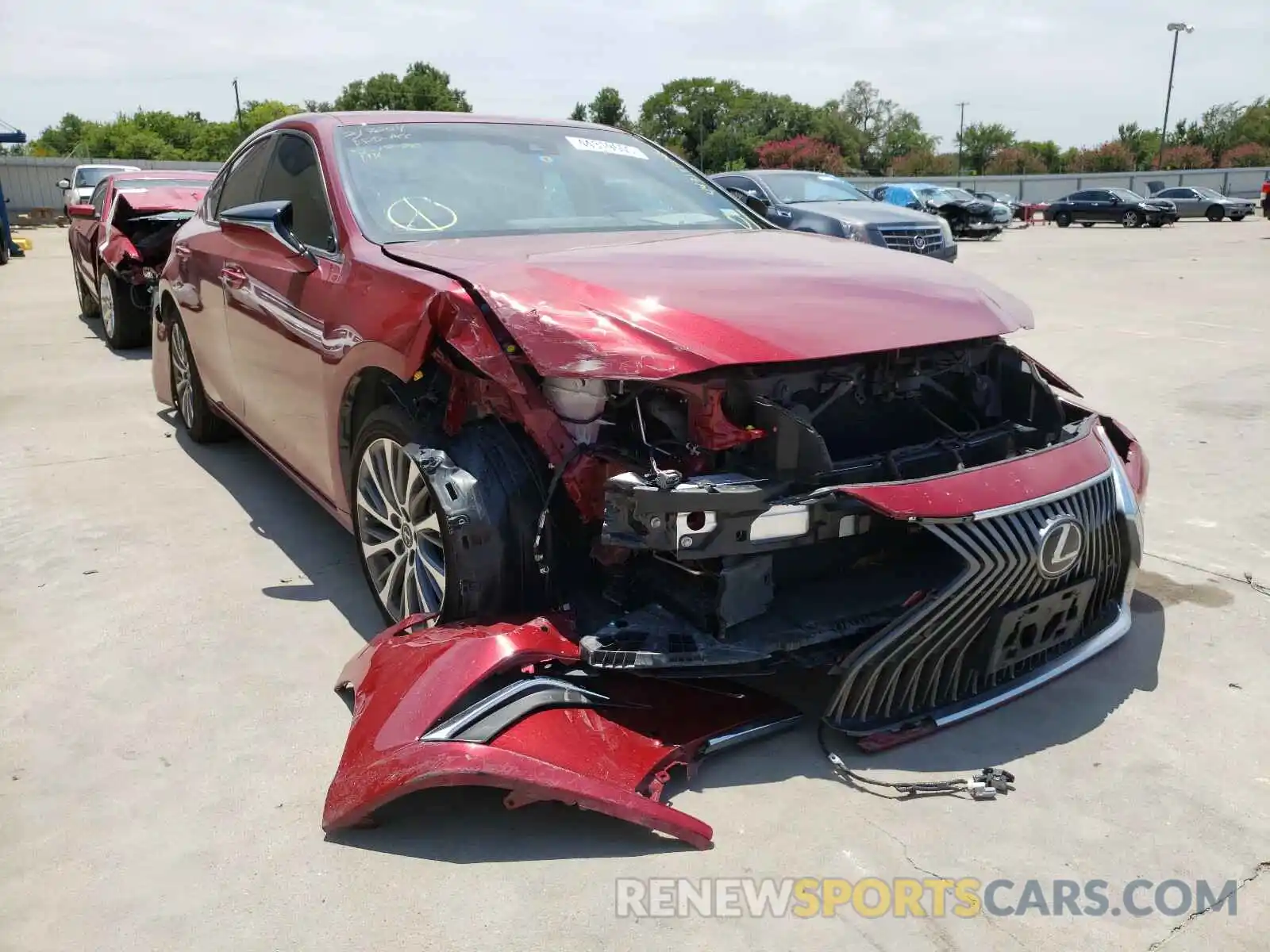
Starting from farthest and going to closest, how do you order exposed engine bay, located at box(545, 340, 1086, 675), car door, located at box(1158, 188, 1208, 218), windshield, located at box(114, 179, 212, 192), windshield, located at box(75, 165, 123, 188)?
car door, located at box(1158, 188, 1208, 218) → windshield, located at box(75, 165, 123, 188) → windshield, located at box(114, 179, 212, 192) → exposed engine bay, located at box(545, 340, 1086, 675)

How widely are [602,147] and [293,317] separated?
1.52 meters

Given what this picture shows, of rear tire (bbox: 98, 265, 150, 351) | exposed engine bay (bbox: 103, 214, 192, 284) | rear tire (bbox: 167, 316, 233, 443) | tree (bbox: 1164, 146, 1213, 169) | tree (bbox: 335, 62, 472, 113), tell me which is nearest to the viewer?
rear tire (bbox: 167, 316, 233, 443)

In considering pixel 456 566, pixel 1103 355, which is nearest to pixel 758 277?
pixel 456 566

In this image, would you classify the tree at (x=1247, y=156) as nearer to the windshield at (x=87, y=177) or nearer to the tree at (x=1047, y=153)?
the tree at (x=1047, y=153)

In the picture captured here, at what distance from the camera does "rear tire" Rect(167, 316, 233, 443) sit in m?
5.48

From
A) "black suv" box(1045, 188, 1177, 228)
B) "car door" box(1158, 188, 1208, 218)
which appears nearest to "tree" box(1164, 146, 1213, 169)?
"car door" box(1158, 188, 1208, 218)

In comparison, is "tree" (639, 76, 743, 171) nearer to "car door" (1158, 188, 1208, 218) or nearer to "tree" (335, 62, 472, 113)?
"tree" (335, 62, 472, 113)

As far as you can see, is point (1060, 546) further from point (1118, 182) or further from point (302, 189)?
point (1118, 182)

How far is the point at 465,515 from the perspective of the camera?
272cm

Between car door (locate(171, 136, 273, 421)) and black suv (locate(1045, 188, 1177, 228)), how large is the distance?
107ft

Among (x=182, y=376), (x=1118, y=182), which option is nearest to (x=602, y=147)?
(x=182, y=376)

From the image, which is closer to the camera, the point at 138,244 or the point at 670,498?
the point at 670,498

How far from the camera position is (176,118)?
290 feet

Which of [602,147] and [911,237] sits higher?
[602,147]
